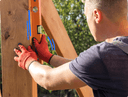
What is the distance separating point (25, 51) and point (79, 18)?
4.66 metres

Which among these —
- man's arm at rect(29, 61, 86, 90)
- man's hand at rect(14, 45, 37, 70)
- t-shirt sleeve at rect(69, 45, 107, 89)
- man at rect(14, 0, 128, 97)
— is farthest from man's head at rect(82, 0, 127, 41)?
man's hand at rect(14, 45, 37, 70)

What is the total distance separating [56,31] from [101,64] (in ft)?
4.22

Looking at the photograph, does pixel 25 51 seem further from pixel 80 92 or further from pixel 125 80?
Answer: pixel 80 92

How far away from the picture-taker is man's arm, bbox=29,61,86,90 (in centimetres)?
102

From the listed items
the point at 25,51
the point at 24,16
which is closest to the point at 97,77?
the point at 25,51

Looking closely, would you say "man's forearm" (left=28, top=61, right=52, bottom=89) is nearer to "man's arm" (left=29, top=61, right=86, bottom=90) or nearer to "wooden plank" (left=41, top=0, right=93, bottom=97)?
"man's arm" (left=29, top=61, right=86, bottom=90)

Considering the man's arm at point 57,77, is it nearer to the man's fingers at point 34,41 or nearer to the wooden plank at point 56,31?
the man's fingers at point 34,41

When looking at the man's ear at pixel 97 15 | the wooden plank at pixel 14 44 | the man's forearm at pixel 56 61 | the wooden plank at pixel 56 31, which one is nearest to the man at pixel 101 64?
the man's ear at pixel 97 15

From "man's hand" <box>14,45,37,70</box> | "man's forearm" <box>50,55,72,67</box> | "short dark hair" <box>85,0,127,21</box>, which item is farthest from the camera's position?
"man's forearm" <box>50,55,72,67</box>

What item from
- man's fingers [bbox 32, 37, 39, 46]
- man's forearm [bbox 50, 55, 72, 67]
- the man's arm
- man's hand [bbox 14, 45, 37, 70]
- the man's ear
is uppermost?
the man's ear

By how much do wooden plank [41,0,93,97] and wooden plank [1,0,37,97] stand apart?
0.57 metres

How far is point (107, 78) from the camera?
956 mm

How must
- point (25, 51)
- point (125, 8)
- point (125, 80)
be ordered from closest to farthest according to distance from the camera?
1. point (125, 80)
2. point (125, 8)
3. point (25, 51)

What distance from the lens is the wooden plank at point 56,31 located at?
6.68 feet
